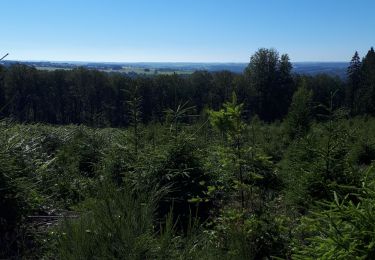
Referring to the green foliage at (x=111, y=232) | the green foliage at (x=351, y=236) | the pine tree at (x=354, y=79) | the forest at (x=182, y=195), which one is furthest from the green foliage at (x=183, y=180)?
the pine tree at (x=354, y=79)

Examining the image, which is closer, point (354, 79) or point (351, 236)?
point (351, 236)

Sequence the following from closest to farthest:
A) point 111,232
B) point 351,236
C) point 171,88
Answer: point 351,236
point 111,232
point 171,88

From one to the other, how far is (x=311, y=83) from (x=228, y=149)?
7105 cm

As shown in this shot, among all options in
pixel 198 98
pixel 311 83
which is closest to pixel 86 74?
pixel 198 98

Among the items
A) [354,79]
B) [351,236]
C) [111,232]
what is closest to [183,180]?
[111,232]

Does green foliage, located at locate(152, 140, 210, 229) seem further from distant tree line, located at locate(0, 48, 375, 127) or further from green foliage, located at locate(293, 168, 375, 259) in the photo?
distant tree line, located at locate(0, 48, 375, 127)

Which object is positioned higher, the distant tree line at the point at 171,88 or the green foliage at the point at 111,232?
the green foliage at the point at 111,232

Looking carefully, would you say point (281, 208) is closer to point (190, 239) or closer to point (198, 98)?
point (190, 239)

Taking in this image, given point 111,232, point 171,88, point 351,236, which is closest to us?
point 351,236

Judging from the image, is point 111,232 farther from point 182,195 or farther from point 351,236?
point 182,195

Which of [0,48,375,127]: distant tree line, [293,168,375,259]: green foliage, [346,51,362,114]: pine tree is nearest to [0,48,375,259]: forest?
[293,168,375,259]: green foliage

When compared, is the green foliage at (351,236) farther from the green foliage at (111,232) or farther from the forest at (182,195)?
the green foliage at (111,232)

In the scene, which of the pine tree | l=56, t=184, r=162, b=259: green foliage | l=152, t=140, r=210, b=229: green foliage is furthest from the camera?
the pine tree

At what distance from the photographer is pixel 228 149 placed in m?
5.95
